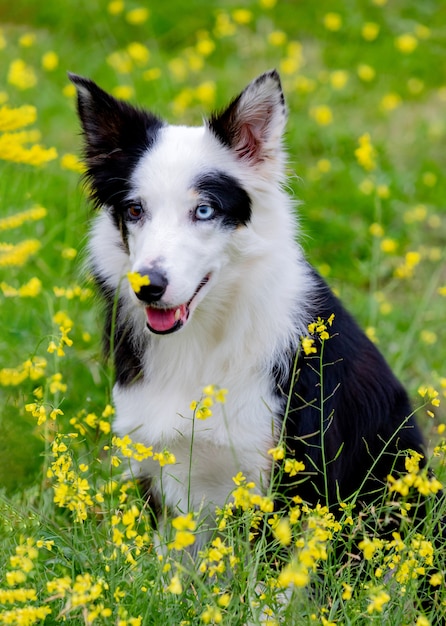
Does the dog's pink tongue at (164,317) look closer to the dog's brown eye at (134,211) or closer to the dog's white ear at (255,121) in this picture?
the dog's brown eye at (134,211)

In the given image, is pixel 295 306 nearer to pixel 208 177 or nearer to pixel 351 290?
pixel 208 177

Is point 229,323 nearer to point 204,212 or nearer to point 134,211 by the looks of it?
point 204,212

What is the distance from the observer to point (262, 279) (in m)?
3.27

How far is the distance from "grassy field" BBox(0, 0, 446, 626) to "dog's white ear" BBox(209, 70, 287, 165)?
529 mm

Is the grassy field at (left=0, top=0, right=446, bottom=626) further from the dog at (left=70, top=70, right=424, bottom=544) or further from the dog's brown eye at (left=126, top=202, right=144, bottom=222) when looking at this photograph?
the dog's brown eye at (left=126, top=202, right=144, bottom=222)

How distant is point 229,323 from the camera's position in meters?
3.32

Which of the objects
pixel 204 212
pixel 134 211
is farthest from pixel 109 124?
pixel 204 212

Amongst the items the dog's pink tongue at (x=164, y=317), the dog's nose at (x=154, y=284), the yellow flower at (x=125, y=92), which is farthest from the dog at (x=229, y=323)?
the yellow flower at (x=125, y=92)

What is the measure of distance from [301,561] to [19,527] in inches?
43.6

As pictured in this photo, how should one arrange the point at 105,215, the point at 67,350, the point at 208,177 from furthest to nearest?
the point at 67,350, the point at 105,215, the point at 208,177

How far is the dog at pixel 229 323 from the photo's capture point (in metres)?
3.09

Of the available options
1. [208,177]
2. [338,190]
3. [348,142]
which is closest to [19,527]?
[208,177]

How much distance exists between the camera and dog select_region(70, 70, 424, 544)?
3092 mm

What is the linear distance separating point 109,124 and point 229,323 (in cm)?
90
